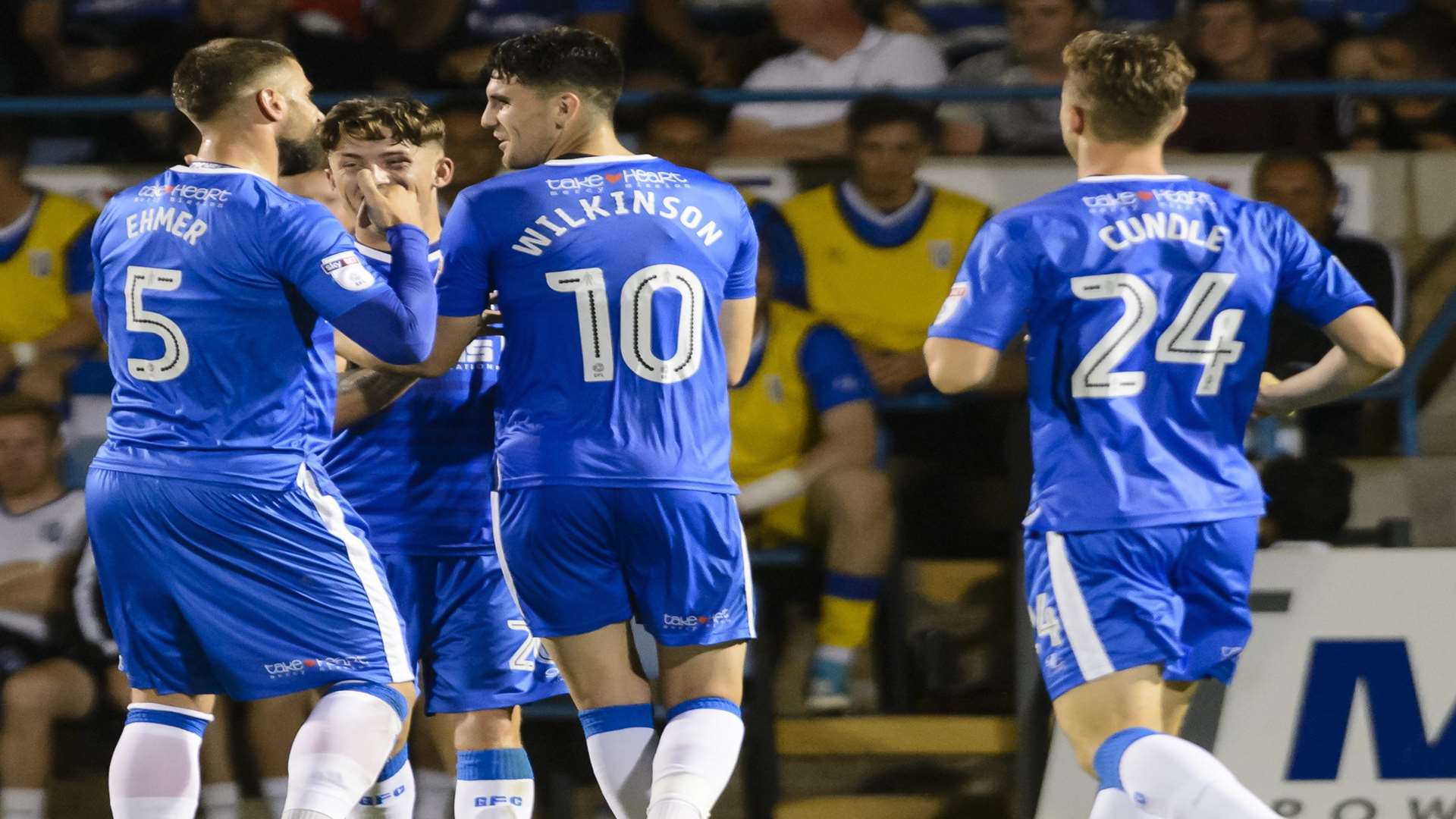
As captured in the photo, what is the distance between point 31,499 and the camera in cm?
580

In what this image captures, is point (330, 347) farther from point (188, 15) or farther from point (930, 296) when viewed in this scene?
point (188, 15)

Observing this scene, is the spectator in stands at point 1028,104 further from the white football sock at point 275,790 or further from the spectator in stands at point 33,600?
the spectator in stands at point 33,600

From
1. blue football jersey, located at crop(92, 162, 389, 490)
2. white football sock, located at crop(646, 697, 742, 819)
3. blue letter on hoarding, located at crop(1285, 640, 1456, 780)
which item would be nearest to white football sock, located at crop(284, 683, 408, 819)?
blue football jersey, located at crop(92, 162, 389, 490)

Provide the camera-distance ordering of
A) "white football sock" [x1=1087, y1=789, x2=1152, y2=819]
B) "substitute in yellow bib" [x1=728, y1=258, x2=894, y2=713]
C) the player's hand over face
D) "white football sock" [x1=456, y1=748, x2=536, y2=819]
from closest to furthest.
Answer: "white football sock" [x1=1087, y1=789, x2=1152, y2=819] < the player's hand over face < "white football sock" [x1=456, y1=748, x2=536, y2=819] < "substitute in yellow bib" [x1=728, y1=258, x2=894, y2=713]

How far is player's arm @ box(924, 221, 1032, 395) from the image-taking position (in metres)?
3.50

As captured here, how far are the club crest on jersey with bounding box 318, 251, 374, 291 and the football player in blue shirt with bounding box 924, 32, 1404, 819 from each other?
1.18 meters

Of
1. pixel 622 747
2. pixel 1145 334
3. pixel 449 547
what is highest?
pixel 1145 334

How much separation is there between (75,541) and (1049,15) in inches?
153

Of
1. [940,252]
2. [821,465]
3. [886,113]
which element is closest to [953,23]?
[886,113]

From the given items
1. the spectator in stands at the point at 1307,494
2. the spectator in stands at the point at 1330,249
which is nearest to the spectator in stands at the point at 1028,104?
the spectator in stands at the point at 1330,249

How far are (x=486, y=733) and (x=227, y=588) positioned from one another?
0.95m

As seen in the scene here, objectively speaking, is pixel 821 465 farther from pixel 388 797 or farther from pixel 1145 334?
pixel 1145 334

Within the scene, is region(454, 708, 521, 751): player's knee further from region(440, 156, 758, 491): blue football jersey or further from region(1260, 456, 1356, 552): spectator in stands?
region(1260, 456, 1356, 552): spectator in stands

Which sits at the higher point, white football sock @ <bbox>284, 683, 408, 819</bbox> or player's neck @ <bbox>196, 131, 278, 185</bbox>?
player's neck @ <bbox>196, 131, 278, 185</bbox>
